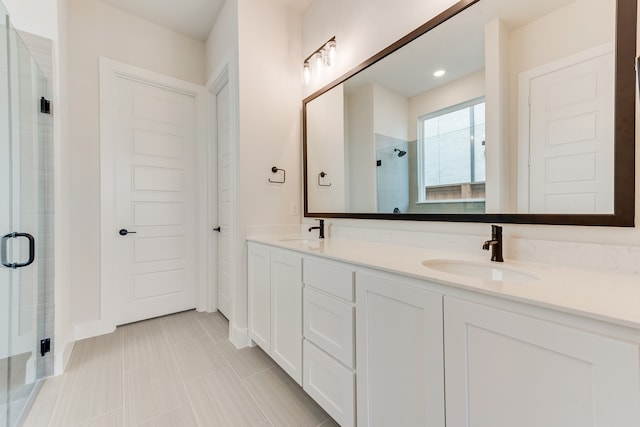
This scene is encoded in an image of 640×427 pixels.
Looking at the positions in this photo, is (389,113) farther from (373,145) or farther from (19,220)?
(19,220)

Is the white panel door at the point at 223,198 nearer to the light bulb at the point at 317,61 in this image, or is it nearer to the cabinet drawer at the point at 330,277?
the light bulb at the point at 317,61

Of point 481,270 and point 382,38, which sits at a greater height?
point 382,38

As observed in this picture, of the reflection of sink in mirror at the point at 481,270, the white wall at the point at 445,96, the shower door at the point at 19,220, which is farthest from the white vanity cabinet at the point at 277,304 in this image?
the shower door at the point at 19,220

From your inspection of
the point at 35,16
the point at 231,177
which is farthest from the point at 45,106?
the point at 231,177

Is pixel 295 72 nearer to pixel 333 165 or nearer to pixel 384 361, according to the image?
pixel 333 165

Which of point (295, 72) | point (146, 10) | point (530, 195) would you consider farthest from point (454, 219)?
point (146, 10)

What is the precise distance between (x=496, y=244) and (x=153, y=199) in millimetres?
2884

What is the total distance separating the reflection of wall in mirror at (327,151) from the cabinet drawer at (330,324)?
33.8 inches

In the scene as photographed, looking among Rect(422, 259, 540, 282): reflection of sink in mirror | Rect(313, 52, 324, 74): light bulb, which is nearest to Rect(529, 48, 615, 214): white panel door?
Rect(422, 259, 540, 282): reflection of sink in mirror

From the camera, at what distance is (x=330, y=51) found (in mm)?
2018

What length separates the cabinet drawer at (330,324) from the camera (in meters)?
1.14

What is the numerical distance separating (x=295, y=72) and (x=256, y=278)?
A: 1866mm

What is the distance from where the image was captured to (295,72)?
2.38 meters

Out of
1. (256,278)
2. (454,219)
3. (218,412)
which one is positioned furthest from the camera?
(256,278)
